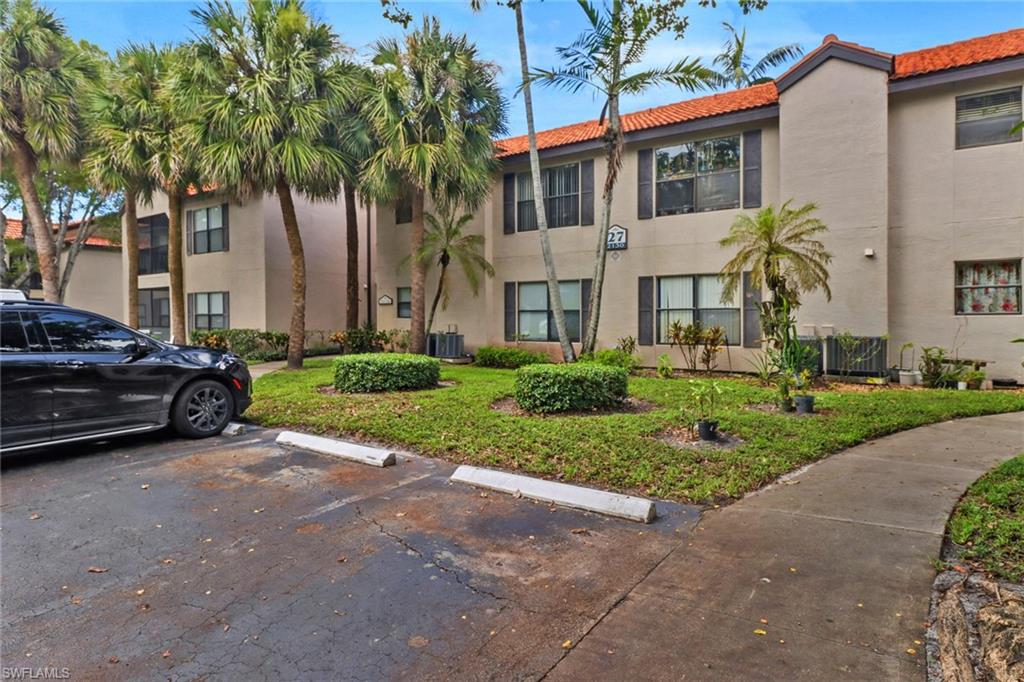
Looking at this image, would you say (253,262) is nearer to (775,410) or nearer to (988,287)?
(775,410)

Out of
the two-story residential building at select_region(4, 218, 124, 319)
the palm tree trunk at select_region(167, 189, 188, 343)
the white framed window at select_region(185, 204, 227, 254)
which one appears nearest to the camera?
the palm tree trunk at select_region(167, 189, 188, 343)

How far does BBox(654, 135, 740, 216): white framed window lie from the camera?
13141 millimetres

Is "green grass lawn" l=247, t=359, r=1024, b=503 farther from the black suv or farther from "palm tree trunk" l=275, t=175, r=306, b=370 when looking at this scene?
"palm tree trunk" l=275, t=175, r=306, b=370

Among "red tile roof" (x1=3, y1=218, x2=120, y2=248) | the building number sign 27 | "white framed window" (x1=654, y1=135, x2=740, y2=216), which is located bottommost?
the building number sign 27

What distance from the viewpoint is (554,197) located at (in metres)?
15.6

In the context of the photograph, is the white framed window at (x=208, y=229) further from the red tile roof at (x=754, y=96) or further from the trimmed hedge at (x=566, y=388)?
the trimmed hedge at (x=566, y=388)

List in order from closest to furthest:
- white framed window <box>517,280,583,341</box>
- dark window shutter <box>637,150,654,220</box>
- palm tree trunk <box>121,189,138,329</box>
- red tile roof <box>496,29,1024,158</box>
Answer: red tile roof <box>496,29,1024,158</box>
dark window shutter <box>637,150,654,220</box>
white framed window <box>517,280,583,341</box>
palm tree trunk <box>121,189,138,329</box>

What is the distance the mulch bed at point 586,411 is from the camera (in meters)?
8.13

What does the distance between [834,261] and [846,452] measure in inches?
276

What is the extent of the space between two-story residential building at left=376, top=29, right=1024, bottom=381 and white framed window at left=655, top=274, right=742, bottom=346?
1.3 inches

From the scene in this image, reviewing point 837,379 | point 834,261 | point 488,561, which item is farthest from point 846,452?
point 834,261

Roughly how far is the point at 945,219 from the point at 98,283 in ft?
107

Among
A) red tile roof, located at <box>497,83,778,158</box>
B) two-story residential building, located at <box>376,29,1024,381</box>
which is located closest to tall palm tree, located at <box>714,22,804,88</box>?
red tile roof, located at <box>497,83,778,158</box>

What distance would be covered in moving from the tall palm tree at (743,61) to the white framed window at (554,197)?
15901mm
